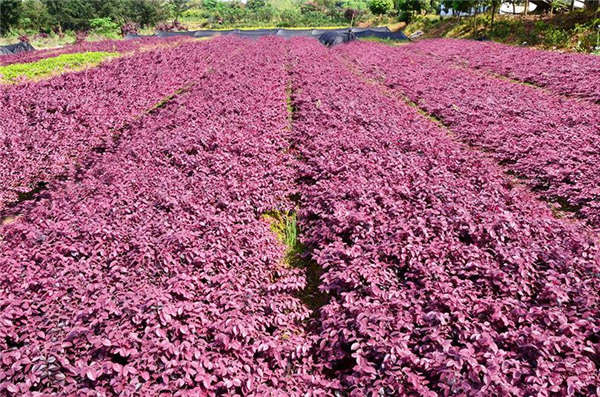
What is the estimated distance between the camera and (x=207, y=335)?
134 inches

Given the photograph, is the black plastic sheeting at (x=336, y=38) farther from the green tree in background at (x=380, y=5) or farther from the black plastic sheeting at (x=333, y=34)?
the green tree in background at (x=380, y=5)

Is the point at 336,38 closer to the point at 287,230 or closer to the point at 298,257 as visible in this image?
the point at 287,230

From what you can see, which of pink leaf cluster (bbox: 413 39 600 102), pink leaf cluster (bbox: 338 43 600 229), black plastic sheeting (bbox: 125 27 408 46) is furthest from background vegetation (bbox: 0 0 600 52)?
pink leaf cluster (bbox: 338 43 600 229)

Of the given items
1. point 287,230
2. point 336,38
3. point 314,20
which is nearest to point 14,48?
point 336,38

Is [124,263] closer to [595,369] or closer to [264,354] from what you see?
[264,354]

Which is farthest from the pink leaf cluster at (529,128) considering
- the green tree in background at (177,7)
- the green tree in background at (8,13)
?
the green tree in background at (177,7)

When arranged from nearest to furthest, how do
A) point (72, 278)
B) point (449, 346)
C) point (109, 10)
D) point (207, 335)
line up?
1. point (449, 346)
2. point (207, 335)
3. point (72, 278)
4. point (109, 10)

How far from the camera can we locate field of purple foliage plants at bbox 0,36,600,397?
3.02 metres

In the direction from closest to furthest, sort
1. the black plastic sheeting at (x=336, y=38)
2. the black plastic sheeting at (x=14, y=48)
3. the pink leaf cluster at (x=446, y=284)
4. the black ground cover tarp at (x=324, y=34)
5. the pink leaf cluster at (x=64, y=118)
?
the pink leaf cluster at (x=446, y=284), the pink leaf cluster at (x=64, y=118), the black plastic sheeting at (x=14, y=48), the black ground cover tarp at (x=324, y=34), the black plastic sheeting at (x=336, y=38)

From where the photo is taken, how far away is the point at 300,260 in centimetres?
536

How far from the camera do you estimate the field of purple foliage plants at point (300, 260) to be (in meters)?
3.02

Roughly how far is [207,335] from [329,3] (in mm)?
100916

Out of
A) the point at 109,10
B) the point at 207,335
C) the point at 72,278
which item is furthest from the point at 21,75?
the point at 109,10

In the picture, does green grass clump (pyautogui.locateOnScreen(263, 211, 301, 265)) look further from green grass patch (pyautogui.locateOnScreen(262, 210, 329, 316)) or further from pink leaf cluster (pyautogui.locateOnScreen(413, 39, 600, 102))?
pink leaf cluster (pyautogui.locateOnScreen(413, 39, 600, 102))
